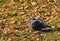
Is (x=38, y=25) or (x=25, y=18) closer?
(x=38, y=25)

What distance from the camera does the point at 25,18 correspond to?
8.59 meters

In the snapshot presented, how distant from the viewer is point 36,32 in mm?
7660

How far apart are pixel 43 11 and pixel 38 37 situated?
5.79 ft

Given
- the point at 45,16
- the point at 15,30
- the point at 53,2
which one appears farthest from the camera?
the point at 53,2

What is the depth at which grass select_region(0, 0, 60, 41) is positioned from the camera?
7520mm

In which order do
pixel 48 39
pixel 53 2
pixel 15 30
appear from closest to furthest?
pixel 48 39, pixel 15 30, pixel 53 2

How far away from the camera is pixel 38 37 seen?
745 cm

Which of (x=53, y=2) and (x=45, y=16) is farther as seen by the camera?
(x=53, y=2)

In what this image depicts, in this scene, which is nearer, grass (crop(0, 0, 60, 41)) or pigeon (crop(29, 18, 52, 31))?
grass (crop(0, 0, 60, 41))

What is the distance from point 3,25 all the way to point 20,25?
1.71 feet

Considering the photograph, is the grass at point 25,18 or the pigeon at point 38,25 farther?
the pigeon at point 38,25

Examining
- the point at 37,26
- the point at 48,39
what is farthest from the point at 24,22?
the point at 48,39

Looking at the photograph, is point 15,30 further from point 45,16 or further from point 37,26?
point 45,16

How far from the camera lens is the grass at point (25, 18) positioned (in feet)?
24.7
